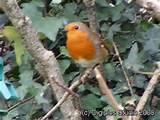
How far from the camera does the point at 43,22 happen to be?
176 centimetres

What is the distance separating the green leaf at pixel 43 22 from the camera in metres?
1.74

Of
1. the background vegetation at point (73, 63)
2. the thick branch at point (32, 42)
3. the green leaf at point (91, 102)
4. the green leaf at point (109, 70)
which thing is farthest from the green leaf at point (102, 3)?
the thick branch at point (32, 42)

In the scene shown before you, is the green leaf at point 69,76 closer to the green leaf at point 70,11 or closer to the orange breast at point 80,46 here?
the orange breast at point 80,46

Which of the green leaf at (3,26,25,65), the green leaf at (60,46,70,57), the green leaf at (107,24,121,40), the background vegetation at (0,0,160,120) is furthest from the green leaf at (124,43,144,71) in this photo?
the green leaf at (3,26,25,65)

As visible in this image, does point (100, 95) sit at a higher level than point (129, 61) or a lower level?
lower

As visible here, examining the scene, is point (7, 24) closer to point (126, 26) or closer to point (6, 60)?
point (6, 60)

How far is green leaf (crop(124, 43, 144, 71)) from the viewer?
5.66 ft

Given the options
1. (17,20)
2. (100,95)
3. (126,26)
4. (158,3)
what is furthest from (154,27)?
(17,20)

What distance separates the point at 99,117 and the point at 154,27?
35 centimetres

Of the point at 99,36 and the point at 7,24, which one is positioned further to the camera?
the point at 7,24

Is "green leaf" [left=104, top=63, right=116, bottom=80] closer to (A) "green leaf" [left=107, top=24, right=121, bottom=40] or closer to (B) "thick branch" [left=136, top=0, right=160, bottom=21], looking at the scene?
(A) "green leaf" [left=107, top=24, right=121, bottom=40]

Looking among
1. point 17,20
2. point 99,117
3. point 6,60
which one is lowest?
point 99,117

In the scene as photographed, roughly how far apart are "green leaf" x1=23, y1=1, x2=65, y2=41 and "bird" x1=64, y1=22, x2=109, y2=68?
61mm

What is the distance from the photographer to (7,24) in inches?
76.3
